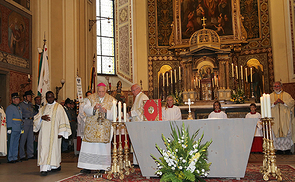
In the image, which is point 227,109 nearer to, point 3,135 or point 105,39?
point 3,135

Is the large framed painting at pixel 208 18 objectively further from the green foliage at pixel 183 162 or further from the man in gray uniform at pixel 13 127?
the green foliage at pixel 183 162

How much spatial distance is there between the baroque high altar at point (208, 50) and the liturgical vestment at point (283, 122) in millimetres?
3726

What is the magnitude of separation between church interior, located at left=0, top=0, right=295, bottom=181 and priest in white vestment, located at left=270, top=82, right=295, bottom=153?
1701 mm

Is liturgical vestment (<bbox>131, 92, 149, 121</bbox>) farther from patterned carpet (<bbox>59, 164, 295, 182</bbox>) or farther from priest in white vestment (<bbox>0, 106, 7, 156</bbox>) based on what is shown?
priest in white vestment (<bbox>0, 106, 7, 156</bbox>)

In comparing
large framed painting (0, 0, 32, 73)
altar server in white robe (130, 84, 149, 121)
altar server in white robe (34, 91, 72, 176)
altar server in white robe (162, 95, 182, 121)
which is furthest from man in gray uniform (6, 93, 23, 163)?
altar server in white robe (162, 95, 182, 121)

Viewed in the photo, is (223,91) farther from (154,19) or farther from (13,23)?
(13,23)

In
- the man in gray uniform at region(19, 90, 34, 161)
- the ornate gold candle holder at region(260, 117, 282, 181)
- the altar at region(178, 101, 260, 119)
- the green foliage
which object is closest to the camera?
the green foliage

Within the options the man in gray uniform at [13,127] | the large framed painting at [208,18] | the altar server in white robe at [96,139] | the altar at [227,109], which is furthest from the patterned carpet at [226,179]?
the large framed painting at [208,18]

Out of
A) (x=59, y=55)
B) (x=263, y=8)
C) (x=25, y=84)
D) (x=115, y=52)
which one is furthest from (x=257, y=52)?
(x=25, y=84)

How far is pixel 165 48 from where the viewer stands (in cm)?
1582

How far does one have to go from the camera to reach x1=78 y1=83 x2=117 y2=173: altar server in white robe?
573 centimetres

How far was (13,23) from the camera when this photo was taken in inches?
406

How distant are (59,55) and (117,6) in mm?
6231

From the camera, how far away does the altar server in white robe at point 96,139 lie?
18.8ft
